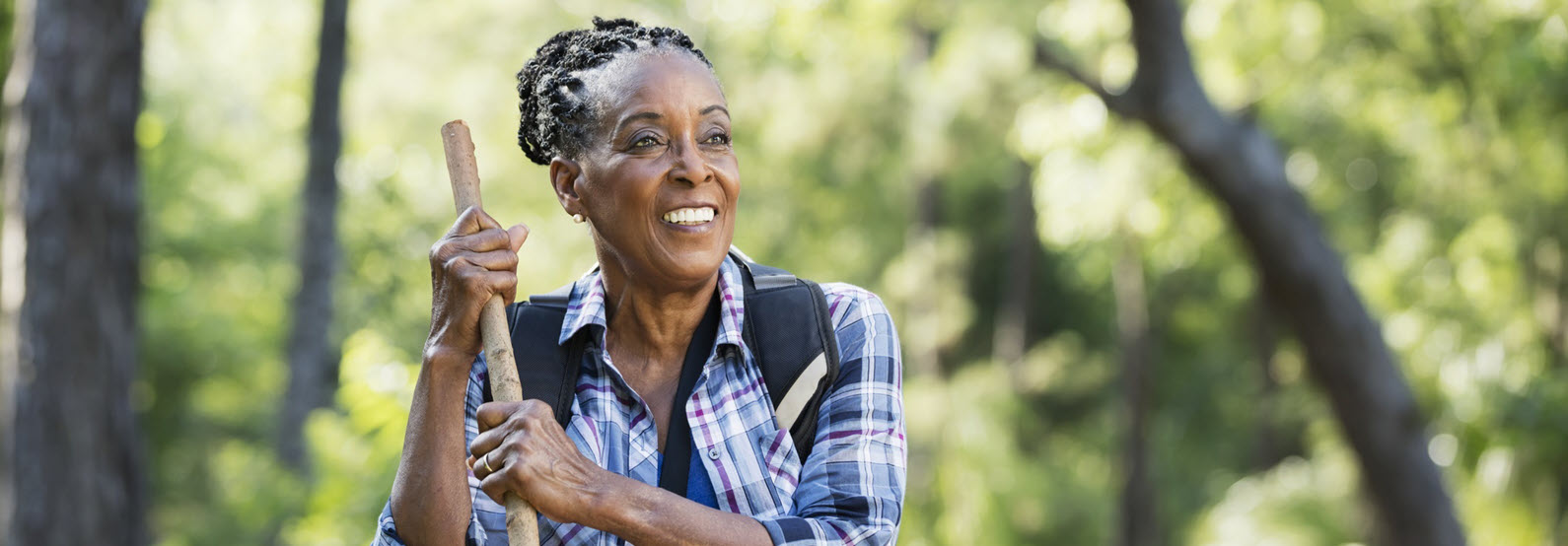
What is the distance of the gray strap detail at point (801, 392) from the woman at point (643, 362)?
0.03 metres

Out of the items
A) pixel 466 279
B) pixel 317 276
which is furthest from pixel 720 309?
pixel 317 276

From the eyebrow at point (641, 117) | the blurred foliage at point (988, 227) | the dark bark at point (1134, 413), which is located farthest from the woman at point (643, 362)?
the dark bark at point (1134, 413)

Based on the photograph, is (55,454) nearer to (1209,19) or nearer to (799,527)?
(799,527)

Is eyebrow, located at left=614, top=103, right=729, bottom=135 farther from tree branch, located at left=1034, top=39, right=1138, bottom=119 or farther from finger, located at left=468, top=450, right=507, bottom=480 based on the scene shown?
tree branch, located at left=1034, top=39, right=1138, bottom=119

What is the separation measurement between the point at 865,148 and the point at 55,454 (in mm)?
14683

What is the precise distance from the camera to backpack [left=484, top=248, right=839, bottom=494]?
2393 mm

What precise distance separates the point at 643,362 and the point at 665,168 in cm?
35

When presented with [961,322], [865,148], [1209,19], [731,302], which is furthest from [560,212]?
[731,302]

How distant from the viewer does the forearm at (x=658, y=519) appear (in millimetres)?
2162

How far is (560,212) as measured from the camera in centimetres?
2097

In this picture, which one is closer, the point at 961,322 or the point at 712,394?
the point at 712,394

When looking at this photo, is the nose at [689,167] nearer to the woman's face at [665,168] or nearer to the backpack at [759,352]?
the woman's face at [665,168]

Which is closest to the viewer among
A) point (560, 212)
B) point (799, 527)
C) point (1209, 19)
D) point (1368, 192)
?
point (799, 527)

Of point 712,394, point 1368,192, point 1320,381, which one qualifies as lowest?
point 712,394
